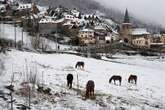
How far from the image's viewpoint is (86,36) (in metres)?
146

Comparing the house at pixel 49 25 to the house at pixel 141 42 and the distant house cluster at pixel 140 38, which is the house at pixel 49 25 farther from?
the house at pixel 141 42

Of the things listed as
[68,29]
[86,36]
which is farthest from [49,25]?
[86,36]

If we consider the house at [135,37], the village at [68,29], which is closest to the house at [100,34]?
the village at [68,29]

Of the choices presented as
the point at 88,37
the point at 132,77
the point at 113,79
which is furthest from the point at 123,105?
the point at 88,37

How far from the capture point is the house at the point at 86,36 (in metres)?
144

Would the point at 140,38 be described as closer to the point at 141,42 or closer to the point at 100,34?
the point at 141,42

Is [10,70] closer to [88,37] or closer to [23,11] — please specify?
[88,37]

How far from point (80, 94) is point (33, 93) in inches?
144

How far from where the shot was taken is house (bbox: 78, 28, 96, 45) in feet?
474

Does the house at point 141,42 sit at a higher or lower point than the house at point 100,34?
lower

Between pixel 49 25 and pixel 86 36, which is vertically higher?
pixel 49 25

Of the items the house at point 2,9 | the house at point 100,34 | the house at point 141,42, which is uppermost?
the house at point 2,9

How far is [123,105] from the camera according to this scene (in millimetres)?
20969

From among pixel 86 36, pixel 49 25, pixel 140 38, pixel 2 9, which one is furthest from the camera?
pixel 140 38
